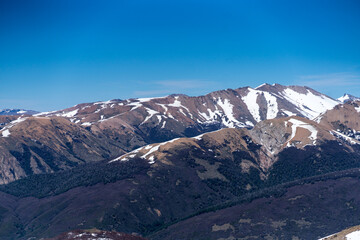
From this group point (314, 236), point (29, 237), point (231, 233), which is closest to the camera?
point (314, 236)

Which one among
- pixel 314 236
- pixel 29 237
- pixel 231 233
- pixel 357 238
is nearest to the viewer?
pixel 357 238

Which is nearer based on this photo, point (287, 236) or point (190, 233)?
point (287, 236)

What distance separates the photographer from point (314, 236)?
542 ft

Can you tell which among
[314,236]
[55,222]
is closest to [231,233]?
[314,236]

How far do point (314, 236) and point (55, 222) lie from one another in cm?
12680

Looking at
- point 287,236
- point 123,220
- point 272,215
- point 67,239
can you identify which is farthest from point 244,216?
point 67,239

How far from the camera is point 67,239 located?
11312 centimetres

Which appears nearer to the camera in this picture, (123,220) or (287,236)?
(287,236)

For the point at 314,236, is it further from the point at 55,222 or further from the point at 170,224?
the point at 55,222

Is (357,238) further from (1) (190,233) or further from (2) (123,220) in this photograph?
(2) (123,220)

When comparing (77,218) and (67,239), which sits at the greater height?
(67,239)

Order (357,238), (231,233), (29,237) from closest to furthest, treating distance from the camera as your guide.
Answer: (357,238), (231,233), (29,237)

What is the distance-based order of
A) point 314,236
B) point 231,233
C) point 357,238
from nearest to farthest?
point 357,238 < point 314,236 < point 231,233

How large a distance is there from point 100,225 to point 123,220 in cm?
1312
